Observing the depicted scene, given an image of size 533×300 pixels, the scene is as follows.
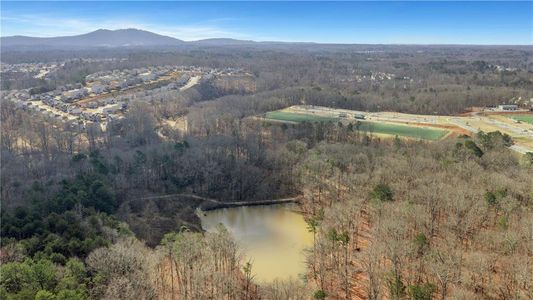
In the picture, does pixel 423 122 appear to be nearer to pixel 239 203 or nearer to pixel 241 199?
pixel 241 199

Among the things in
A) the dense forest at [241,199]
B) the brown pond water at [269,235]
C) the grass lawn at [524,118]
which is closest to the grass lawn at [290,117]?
the dense forest at [241,199]

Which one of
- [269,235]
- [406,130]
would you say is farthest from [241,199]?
[406,130]

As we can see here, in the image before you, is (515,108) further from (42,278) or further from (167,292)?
(42,278)

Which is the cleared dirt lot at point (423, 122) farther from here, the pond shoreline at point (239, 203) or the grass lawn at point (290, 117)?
the pond shoreline at point (239, 203)

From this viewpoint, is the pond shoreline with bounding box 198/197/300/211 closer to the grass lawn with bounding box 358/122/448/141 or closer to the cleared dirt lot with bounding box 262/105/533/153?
the grass lawn with bounding box 358/122/448/141

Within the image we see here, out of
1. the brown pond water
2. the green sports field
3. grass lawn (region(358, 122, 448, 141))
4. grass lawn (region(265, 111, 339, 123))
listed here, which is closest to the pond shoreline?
the brown pond water

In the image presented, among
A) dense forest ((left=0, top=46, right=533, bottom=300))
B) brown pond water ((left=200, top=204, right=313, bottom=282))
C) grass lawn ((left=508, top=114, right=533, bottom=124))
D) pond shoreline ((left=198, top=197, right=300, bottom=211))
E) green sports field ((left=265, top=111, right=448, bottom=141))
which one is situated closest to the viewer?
dense forest ((left=0, top=46, right=533, bottom=300))
